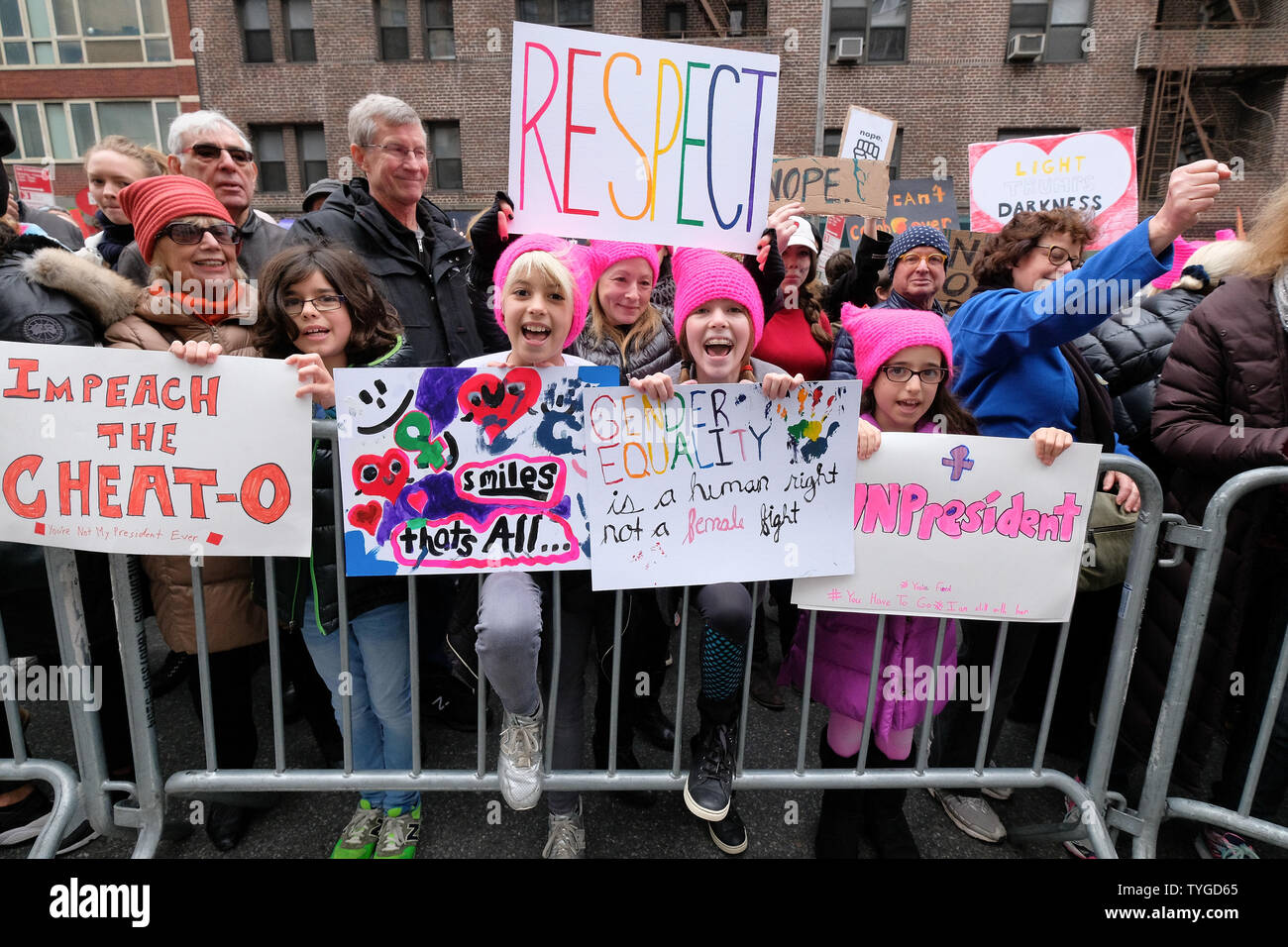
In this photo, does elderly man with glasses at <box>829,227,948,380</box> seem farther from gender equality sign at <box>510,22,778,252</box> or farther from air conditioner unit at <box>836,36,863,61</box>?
air conditioner unit at <box>836,36,863,61</box>

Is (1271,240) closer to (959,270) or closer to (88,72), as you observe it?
(959,270)

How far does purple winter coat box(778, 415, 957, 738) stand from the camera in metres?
2.21

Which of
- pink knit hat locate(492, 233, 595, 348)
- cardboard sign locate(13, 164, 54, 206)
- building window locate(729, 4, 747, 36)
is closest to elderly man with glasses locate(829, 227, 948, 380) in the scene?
pink knit hat locate(492, 233, 595, 348)

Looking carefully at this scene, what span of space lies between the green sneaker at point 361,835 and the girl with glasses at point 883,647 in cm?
155

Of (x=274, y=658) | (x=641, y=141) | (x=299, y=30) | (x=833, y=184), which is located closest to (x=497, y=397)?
(x=641, y=141)

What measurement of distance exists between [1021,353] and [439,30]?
1894 cm

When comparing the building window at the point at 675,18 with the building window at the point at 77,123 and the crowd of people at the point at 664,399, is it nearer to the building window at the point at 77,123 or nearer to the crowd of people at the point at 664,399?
the building window at the point at 77,123

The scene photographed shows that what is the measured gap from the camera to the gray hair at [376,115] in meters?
2.97

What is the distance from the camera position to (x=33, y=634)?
2.21 meters

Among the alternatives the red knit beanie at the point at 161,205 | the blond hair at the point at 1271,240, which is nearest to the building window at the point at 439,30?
the red knit beanie at the point at 161,205

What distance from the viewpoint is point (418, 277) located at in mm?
3133

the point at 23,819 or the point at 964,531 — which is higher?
the point at 964,531

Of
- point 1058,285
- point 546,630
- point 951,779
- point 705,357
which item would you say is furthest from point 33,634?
point 1058,285

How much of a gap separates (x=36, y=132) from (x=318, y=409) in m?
23.5
